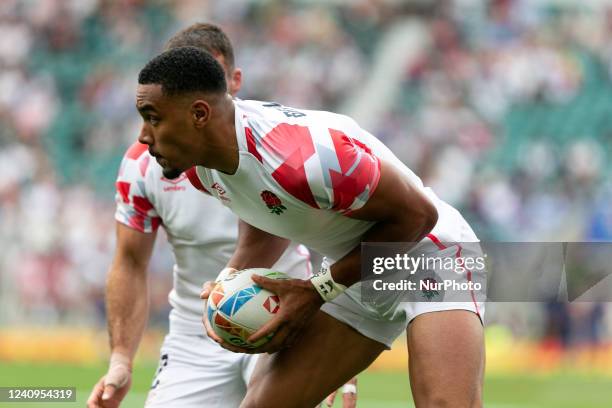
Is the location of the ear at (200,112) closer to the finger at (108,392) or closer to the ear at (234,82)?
the ear at (234,82)

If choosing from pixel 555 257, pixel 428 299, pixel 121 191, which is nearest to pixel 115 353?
pixel 121 191

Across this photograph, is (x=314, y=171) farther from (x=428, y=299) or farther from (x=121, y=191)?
(x=121, y=191)

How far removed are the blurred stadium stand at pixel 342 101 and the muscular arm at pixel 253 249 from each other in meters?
10.3

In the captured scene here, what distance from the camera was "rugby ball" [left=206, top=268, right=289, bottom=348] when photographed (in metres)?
5.09

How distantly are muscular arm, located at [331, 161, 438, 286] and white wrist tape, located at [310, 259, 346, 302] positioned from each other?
2 cm

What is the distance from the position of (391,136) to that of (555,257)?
11.8m

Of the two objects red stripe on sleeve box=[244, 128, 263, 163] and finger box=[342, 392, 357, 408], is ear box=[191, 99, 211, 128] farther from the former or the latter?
Result: finger box=[342, 392, 357, 408]

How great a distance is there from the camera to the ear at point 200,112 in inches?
190

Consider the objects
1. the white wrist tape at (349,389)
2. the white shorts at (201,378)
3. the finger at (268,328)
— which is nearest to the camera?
the finger at (268,328)

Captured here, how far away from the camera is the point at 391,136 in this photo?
18.0 meters

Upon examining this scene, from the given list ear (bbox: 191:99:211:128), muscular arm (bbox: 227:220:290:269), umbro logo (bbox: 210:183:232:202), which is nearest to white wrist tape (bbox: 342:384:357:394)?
A: muscular arm (bbox: 227:220:290:269)

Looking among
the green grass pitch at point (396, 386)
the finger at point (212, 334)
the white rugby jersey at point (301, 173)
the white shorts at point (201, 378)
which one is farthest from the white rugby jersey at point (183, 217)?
the green grass pitch at point (396, 386)

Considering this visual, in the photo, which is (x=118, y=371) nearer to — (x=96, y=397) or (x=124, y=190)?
(x=96, y=397)

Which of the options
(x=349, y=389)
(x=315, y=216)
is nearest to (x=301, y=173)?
(x=315, y=216)
